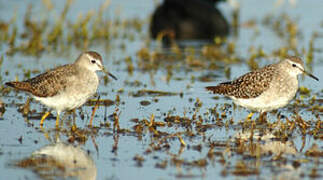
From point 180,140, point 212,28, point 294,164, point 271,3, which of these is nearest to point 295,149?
point 294,164

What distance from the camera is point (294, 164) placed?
765cm

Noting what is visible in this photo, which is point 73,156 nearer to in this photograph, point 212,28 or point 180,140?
point 180,140

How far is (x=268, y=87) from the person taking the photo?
988 centimetres

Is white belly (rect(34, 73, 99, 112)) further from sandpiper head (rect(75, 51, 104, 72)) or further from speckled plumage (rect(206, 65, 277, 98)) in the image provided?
speckled plumage (rect(206, 65, 277, 98))

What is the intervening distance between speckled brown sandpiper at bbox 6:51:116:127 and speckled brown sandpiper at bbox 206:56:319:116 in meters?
2.18

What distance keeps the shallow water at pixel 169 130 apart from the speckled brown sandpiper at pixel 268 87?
331 millimetres

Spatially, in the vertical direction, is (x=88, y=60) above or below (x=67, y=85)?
above

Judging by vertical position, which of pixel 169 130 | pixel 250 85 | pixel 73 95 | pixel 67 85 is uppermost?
pixel 250 85

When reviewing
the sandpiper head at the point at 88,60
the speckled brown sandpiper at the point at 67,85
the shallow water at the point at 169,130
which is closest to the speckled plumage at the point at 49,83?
the speckled brown sandpiper at the point at 67,85

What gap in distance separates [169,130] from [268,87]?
1669 mm

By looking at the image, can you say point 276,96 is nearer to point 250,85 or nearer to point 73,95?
point 250,85

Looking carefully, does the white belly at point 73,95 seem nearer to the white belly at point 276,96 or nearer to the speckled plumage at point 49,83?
the speckled plumage at point 49,83

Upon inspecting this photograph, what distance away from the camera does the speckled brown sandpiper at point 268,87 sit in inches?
384

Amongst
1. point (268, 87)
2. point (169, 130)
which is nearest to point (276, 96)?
point (268, 87)
